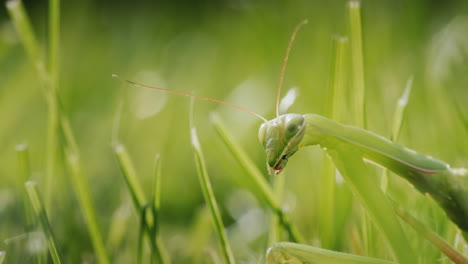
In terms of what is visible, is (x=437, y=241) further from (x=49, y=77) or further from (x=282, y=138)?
(x=49, y=77)

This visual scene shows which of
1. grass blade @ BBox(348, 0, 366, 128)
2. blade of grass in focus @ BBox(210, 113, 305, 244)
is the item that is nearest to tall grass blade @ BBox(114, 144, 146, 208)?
blade of grass in focus @ BBox(210, 113, 305, 244)

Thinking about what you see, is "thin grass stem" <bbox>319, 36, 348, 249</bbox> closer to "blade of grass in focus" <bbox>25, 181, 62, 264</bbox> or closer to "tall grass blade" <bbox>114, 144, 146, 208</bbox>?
"tall grass blade" <bbox>114, 144, 146, 208</bbox>

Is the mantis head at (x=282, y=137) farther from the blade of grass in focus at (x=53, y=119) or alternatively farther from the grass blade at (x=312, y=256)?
the blade of grass in focus at (x=53, y=119)

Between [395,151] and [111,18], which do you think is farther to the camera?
[111,18]

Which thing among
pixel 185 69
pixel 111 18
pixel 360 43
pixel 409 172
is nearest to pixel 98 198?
pixel 360 43

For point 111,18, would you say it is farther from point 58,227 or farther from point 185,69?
point 58,227

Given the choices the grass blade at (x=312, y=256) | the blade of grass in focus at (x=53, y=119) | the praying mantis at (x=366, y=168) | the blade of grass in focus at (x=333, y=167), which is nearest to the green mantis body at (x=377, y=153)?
the praying mantis at (x=366, y=168)

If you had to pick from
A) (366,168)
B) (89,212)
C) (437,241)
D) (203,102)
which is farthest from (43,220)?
(203,102)
